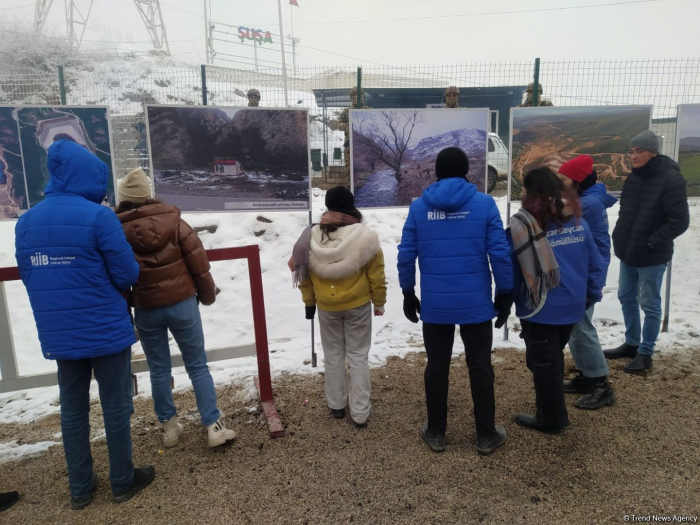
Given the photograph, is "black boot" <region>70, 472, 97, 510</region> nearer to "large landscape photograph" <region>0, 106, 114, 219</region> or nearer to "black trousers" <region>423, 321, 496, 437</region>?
"black trousers" <region>423, 321, 496, 437</region>

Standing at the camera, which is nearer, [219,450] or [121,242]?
[121,242]

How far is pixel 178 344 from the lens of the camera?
301 centimetres

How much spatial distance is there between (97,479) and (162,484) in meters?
0.41

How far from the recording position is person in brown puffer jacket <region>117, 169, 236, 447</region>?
2.76 meters

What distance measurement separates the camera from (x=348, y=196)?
3.32 metres

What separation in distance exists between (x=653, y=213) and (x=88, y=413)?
14.8ft

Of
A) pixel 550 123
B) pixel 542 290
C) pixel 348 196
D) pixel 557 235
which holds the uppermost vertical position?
pixel 550 123

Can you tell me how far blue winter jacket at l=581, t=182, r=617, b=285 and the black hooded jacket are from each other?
2.09 ft

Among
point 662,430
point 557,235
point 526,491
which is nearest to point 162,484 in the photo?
point 526,491

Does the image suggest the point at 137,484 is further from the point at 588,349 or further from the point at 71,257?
the point at 588,349

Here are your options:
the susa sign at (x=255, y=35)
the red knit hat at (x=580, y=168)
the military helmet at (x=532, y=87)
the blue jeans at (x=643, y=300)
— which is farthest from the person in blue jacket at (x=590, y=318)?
the susa sign at (x=255, y=35)

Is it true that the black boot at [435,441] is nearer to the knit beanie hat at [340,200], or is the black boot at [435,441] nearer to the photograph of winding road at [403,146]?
the knit beanie hat at [340,200]

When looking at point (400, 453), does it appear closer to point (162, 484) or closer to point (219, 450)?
point (219, 450)
